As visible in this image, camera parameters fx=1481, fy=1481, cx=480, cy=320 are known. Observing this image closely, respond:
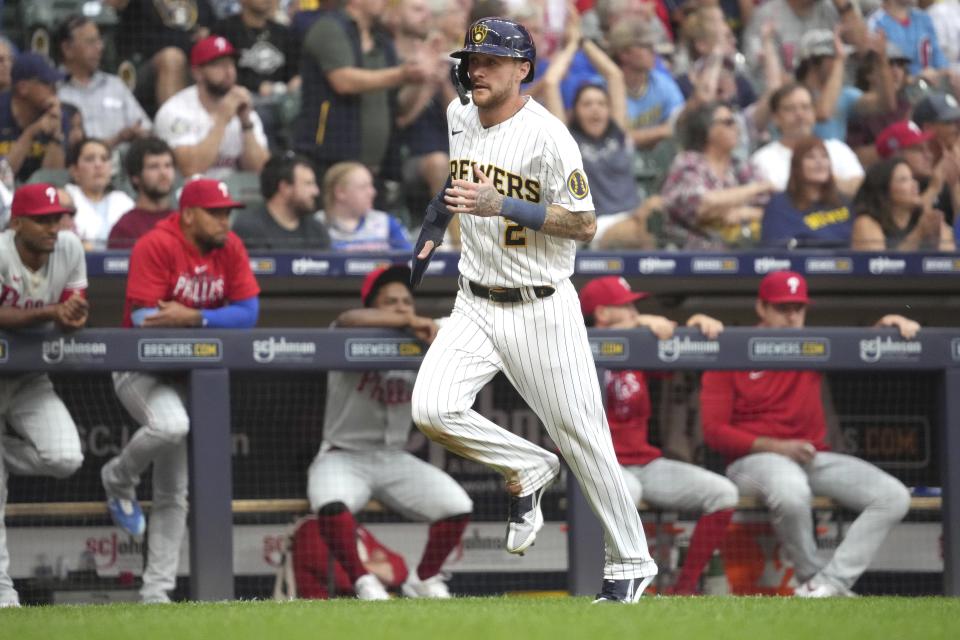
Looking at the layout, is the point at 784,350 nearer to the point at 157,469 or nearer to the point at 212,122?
the point at 157,469

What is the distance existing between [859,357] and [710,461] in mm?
783

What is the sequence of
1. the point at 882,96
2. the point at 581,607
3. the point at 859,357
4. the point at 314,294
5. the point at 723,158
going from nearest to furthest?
the point at 581,607 < the point at 859,357 < the point at 314,294 < the point at 723,158 < the point at 882,96

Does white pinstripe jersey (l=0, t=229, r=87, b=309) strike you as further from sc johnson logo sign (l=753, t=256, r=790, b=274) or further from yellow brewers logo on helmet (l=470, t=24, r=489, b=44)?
sc johnson logo sign (l=753, t=256, r=790, b=274)

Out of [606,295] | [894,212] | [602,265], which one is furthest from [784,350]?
[894,212]

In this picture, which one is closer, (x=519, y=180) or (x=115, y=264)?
(x=519, y=180)

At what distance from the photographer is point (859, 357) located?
636 centimetres

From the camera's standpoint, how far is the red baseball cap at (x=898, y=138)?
28.5 feet

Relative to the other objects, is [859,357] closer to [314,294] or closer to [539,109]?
[539,109]

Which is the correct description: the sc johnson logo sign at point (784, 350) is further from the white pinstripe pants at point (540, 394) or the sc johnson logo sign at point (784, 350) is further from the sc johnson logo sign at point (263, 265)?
the sc johnson logo sign at point (263, 265)

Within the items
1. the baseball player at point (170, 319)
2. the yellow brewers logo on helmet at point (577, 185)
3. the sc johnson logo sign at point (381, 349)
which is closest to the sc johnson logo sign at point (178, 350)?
the baseball player at point (170, 319)

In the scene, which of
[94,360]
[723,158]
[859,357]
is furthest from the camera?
[723,158]

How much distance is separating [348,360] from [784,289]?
2049 mm

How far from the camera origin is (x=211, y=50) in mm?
8016

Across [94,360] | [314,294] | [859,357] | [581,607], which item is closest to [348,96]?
[314,294]
